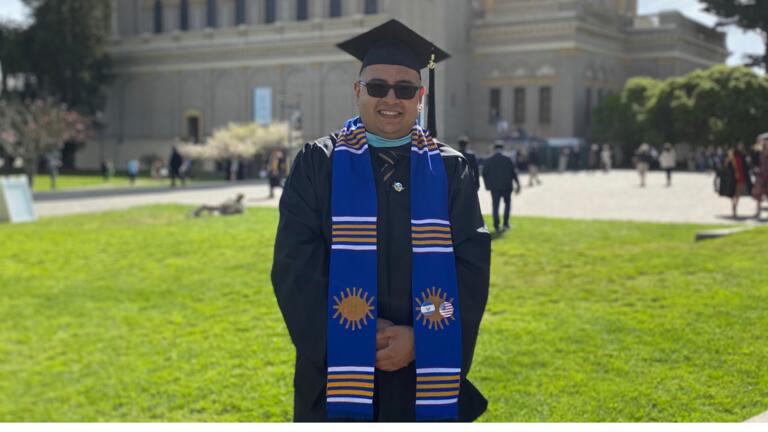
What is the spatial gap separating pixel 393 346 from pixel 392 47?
50.9 inches

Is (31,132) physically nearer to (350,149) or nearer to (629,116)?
(629,116)

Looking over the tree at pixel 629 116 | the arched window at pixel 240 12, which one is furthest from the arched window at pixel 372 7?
the arched window at pixel 240 12

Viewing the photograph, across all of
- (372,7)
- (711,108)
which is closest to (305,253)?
(372,7)

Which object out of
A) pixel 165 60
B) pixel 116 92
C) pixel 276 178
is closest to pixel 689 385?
pixel 276 178

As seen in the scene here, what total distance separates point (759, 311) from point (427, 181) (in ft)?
16.0

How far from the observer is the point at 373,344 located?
371cm

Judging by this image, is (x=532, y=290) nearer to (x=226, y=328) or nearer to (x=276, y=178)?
(x=226, y=328)

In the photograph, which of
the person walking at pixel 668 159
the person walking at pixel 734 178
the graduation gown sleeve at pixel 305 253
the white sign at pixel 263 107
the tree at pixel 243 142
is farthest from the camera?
the white sign at pixel 263 107

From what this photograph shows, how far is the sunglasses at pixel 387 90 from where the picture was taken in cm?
374

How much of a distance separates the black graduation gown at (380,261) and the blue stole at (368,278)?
56 mm

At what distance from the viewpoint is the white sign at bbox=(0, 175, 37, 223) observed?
75.0ft

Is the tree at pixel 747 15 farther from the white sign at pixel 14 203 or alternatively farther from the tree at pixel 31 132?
the tree at pixel 31 132

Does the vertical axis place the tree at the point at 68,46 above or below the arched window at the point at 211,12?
below

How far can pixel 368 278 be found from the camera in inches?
145
